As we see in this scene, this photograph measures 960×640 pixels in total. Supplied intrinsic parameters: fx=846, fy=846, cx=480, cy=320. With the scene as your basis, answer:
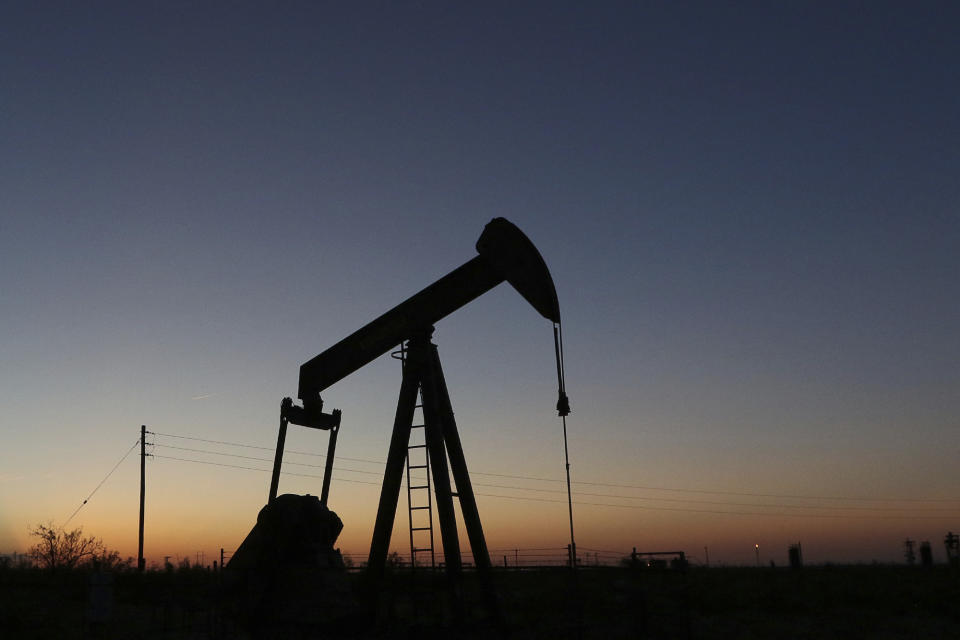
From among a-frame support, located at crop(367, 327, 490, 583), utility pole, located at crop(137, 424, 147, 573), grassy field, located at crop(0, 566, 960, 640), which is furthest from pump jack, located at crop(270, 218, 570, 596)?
utility pole, located at crop(137, 424, 147, 573)

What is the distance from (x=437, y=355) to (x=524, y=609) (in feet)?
16.3

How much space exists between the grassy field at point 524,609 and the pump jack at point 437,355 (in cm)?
73

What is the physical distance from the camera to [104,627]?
11078mm

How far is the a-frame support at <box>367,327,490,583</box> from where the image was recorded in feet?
32.3

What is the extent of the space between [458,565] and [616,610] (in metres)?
2.83

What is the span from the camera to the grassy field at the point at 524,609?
9.69 metres

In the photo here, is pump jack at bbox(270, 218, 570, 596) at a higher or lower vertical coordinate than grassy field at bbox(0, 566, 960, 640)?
higher

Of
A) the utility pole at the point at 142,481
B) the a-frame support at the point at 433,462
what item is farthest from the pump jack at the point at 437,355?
the utility pole at the point at 142,481

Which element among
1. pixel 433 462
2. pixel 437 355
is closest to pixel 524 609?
pixel 433 462

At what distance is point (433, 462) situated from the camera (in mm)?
10023

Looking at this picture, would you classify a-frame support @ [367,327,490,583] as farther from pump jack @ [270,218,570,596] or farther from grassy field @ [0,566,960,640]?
grassy field @ [0,566,960,640]

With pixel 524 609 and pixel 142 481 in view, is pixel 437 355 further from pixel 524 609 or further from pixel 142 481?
pixel 142 481

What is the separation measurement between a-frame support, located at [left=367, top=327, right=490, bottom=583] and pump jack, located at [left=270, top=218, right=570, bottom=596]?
0.01 metres

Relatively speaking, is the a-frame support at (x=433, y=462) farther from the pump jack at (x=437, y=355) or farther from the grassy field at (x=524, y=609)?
the grassy field at (x=524, y=609)
